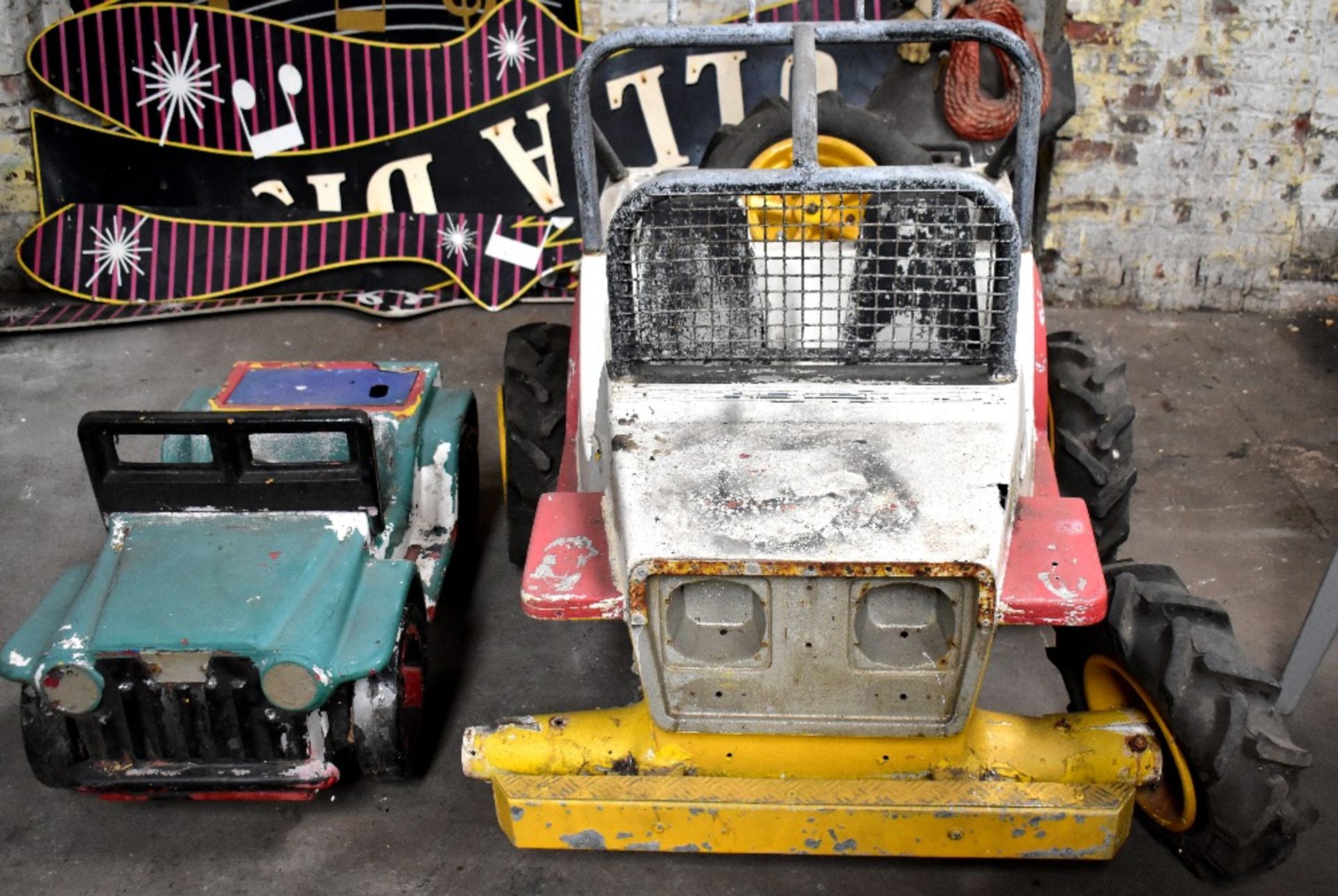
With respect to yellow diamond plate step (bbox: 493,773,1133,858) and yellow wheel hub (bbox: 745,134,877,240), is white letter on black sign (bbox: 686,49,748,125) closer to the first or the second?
yellow wheel hub (bbox: 745,134,877,240)

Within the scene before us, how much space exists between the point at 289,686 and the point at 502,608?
3.73ft

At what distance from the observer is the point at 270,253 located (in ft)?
20.1

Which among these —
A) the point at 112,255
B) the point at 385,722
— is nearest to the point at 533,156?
the point at 112,255

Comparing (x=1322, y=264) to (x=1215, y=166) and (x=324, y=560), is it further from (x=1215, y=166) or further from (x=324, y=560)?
(x=324, y=560)

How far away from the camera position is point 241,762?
2986 millimetres

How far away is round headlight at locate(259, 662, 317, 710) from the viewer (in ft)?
9.33

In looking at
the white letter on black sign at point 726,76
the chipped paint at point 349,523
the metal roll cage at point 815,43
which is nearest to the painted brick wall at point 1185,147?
the white letter on black sign at point 726,76

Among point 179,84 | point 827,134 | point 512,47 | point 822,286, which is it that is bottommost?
point 822,286

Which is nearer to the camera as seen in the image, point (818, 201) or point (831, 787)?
point (831, 787)

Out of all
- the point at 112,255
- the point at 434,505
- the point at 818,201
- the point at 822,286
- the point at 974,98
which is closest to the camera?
the point at 822,286

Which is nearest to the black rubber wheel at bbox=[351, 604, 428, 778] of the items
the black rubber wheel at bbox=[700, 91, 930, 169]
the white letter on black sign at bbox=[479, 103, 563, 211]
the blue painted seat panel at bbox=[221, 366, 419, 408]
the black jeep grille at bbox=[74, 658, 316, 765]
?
the black jeep grille at bbox=[74, 658, 316, 765]

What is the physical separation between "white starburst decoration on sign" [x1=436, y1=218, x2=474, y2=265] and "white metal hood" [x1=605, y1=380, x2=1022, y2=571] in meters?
→ 3.51

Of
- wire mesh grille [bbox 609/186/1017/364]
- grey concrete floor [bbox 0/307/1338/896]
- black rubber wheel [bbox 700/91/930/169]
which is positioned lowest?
grey concrete floor [bbox 0/307/1338/896]

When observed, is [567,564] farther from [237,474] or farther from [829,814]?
[237,474]
